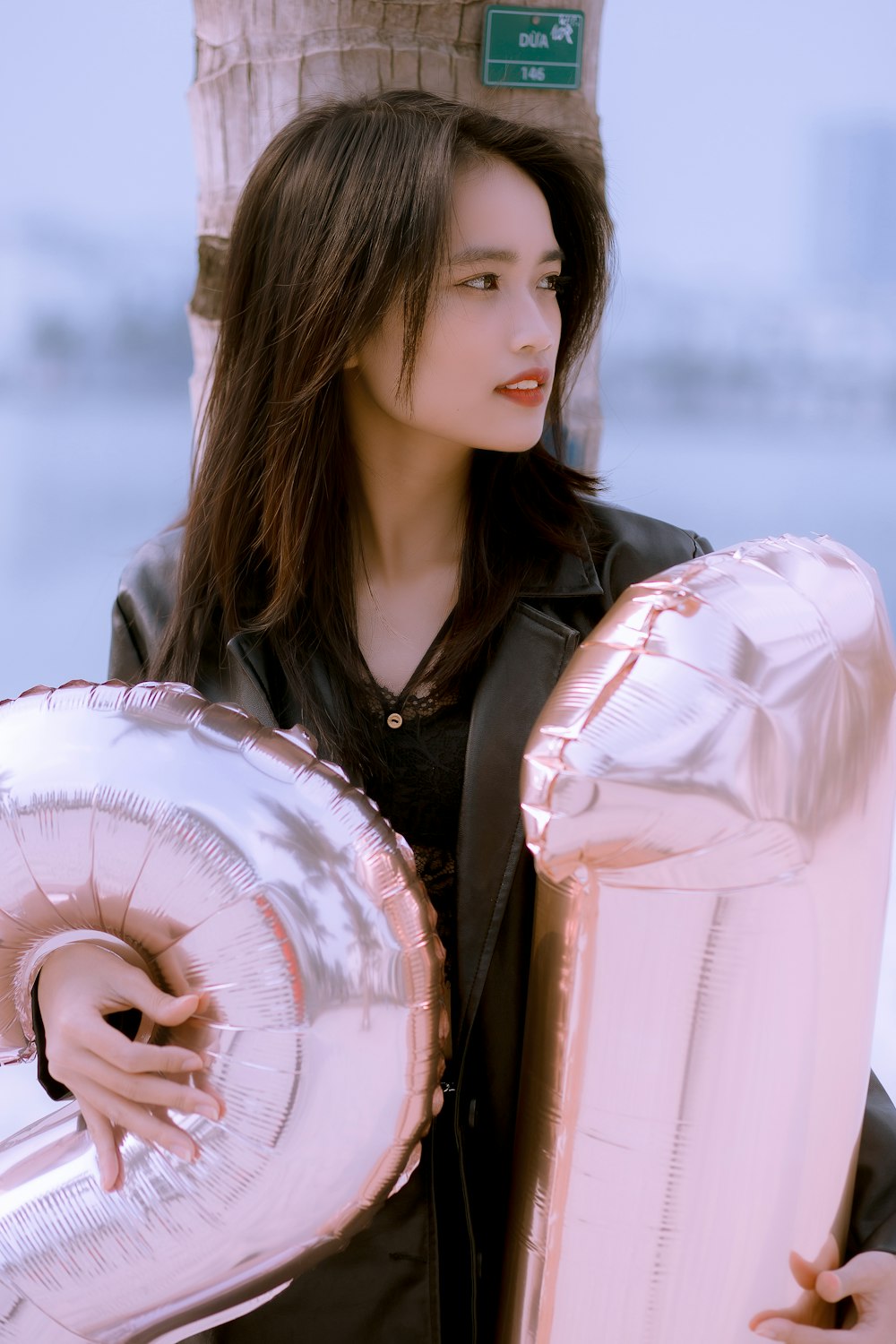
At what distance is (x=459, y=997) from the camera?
1161mm

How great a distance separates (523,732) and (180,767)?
390mm

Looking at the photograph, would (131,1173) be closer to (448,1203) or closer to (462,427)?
(448,1203)

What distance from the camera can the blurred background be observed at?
2520 millimetres

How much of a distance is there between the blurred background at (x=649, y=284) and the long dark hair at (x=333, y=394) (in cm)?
98

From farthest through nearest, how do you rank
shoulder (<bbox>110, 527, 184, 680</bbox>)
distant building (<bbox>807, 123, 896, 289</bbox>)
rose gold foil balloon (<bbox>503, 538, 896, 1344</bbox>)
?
distant building (<bbox>807, 123, 896, 289</bbox>) < shoulder (<bbox>110, 527, 184, 680</bbox>) < rose gold foil balloon (<bbox>503, 538, 896, 1344</bbox>)

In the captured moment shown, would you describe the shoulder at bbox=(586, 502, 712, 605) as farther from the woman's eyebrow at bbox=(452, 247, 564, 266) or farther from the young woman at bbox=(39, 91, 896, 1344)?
the woman's eyebrow at bbox=(452, 247, 564, 266)

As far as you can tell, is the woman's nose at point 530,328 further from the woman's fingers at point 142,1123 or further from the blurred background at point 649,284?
the blurred background at point 649,284

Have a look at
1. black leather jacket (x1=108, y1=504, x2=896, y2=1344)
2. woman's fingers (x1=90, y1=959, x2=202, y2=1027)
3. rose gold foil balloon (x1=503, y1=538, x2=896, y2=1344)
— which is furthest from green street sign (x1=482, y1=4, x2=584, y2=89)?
woman's fingers (x1=90, y1=959, x2=202, y2=1027)

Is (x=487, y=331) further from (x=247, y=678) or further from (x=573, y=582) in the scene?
(x=247, y=678)

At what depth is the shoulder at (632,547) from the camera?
1285 mm

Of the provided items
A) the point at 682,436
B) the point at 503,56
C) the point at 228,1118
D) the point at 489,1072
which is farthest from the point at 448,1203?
the point at 682,436

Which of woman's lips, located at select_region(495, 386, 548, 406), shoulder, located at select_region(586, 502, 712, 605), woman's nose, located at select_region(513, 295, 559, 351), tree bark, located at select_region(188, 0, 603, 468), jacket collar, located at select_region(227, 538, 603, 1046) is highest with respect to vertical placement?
tree bark, located at select_region(188, 0, 603, 468)

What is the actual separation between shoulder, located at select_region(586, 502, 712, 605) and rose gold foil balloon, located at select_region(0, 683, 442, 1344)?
458mm

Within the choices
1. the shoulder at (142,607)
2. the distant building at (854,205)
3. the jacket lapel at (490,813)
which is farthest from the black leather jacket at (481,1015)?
the distant building at (854,205)
